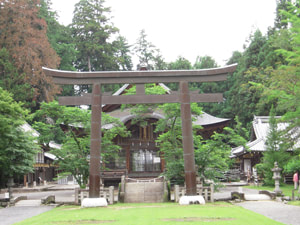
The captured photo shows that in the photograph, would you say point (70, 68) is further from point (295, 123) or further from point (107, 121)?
point (295, 123)

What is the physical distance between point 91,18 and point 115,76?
159ft

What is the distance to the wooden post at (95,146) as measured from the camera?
16.9 m

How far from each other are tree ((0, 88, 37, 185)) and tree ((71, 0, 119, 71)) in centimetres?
4026

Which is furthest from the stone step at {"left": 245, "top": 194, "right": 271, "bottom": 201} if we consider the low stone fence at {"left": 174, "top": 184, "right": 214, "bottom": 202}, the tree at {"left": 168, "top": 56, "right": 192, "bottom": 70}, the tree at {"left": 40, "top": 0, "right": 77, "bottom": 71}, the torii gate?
the tree at {"left": 168, "top": 56, "right": 192, "bottom": 70}

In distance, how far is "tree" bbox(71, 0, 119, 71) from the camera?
2431 inches

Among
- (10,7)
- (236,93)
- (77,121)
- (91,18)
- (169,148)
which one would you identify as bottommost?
(169,148)

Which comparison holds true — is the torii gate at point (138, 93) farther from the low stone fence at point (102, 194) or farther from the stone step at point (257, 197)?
the stone step at point (257, 197)

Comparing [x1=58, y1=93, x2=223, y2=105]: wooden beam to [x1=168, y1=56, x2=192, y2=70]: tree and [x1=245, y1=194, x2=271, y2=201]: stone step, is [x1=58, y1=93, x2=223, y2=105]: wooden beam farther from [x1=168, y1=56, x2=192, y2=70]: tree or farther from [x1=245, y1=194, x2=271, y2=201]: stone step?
[x1=168, y1=56, x2=192, y2=70]: tree

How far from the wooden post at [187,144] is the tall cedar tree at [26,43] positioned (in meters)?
31.6

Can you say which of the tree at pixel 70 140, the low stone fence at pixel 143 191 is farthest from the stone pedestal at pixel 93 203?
the tree at pixel 70 140

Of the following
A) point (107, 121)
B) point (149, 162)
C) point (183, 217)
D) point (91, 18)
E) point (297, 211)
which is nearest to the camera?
point (183, 217)

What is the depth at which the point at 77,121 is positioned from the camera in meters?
22.1

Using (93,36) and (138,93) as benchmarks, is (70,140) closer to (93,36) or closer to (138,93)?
(138,93)

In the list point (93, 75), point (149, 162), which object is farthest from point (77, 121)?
point (149, 162)
